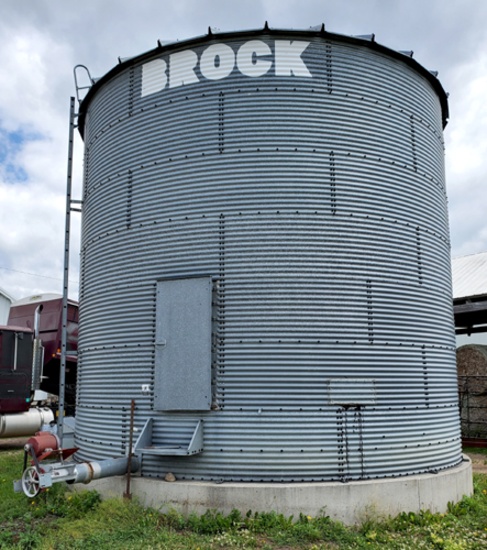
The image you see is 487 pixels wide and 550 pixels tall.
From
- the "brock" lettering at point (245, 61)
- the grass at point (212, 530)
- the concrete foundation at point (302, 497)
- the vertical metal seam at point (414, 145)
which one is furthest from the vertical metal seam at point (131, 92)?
the grass at point (212, 530)

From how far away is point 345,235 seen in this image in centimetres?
822

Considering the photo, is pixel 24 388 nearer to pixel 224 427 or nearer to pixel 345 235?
pixel 224 427

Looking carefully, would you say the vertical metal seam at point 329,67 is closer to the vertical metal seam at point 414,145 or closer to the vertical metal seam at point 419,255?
the vertical metal seam at point 414,145

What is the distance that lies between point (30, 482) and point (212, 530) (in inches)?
95.1

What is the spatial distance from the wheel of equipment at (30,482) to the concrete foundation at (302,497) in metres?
1.37

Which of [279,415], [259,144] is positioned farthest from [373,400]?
[259,144]

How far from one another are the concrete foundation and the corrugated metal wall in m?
0.24

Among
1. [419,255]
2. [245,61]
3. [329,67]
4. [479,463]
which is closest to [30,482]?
[419,255]

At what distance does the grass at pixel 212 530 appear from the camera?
21.4 feet

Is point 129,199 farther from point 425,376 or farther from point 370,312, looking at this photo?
point 425,376

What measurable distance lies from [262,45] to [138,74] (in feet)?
7.38

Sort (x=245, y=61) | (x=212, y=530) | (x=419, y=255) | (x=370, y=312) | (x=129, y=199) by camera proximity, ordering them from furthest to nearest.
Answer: (x=129, y=199)
(x=419, y=255)
(x=245, y=61)
(x=370, y=312)
(x=212, y=530)

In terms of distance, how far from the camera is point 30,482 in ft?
23.3

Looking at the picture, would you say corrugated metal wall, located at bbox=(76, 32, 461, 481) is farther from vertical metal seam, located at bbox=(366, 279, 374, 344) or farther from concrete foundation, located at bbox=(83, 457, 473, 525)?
concrete foundation, located at bbox=(83, 457, 473, 525)
